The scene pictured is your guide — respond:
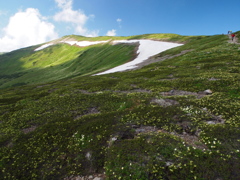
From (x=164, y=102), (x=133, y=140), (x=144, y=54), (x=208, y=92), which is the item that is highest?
(x=144, y=54)

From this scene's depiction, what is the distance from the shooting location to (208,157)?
399 inches

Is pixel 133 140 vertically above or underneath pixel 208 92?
underneath

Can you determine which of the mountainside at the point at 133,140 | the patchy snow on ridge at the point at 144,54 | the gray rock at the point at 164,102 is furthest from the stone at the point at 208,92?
the patchy snow on ridge at the point at 144,54

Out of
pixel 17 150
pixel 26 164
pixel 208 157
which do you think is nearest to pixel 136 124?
pixel 208 157

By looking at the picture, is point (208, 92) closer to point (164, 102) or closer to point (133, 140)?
point (164, 102)

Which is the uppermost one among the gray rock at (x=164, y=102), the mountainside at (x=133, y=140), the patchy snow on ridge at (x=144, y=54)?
the patchy snow on ridge at (x=144, y=54)

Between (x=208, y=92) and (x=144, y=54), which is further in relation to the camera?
(x=144, y=54)

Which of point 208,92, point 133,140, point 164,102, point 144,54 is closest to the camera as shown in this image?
point 133,140

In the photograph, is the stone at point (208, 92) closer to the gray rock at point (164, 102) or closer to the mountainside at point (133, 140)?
the mountainside at point (133, 140)

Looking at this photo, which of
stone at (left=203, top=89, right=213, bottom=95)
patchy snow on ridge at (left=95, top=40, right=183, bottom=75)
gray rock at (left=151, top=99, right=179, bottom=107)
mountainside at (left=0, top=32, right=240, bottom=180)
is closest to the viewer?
mountainside at (left=0, top=32, right=240, bottom=180)

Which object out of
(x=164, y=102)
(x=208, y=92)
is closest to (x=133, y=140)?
(x=164, y=102)

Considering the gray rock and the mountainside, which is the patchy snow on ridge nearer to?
the gray rock

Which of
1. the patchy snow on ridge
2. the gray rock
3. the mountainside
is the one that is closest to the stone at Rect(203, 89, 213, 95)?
the mountainside

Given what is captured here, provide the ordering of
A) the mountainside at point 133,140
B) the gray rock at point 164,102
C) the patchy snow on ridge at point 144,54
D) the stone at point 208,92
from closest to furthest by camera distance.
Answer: the mountainside at point 133,140 → the gray rock at point 164,102 → the stone at point 208,92 → the patchy snow on ridge at point 144,54
